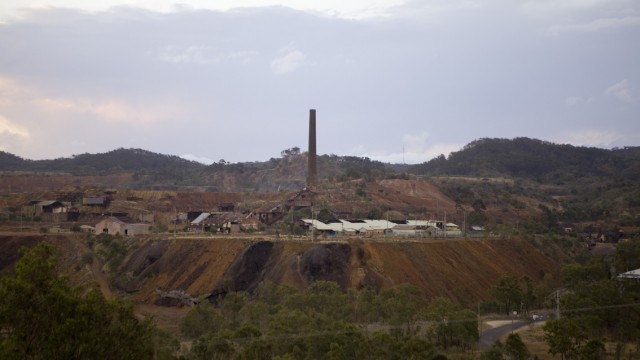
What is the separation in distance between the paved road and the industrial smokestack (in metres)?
74.3

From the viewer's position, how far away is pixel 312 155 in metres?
142

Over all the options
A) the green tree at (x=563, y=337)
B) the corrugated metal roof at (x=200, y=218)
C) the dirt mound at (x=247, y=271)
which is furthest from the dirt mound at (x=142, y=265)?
the green tree at (x=563, y=337)

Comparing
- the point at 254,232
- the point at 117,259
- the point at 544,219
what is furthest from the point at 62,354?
the point at 544,219

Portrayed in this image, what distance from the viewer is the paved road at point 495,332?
57.6 m

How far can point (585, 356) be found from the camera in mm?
47406

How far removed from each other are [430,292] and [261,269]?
656 inches

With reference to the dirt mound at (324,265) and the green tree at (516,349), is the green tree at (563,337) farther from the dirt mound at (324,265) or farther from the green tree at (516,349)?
the dirt mound at (324,265)

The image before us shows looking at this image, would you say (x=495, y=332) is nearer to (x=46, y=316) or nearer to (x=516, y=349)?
(x=516, y=349)

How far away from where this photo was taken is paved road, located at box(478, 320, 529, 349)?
57594 millimetres

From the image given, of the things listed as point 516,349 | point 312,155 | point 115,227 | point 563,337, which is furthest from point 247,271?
point 312,155

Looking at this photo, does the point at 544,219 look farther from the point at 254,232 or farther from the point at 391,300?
the point at 391,300

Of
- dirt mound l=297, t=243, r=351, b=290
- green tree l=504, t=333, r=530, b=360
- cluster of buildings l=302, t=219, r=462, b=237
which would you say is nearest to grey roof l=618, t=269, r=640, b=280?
dirt mound l=297, t=243, r=351, b=290

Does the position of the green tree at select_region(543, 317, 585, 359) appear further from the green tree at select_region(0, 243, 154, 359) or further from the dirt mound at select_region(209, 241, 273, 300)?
the dirt mound at select_region(209, 241, 273, 300)

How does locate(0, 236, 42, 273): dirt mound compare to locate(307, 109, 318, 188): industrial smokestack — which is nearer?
locate(0, 236, 42, 273): dirt mound
